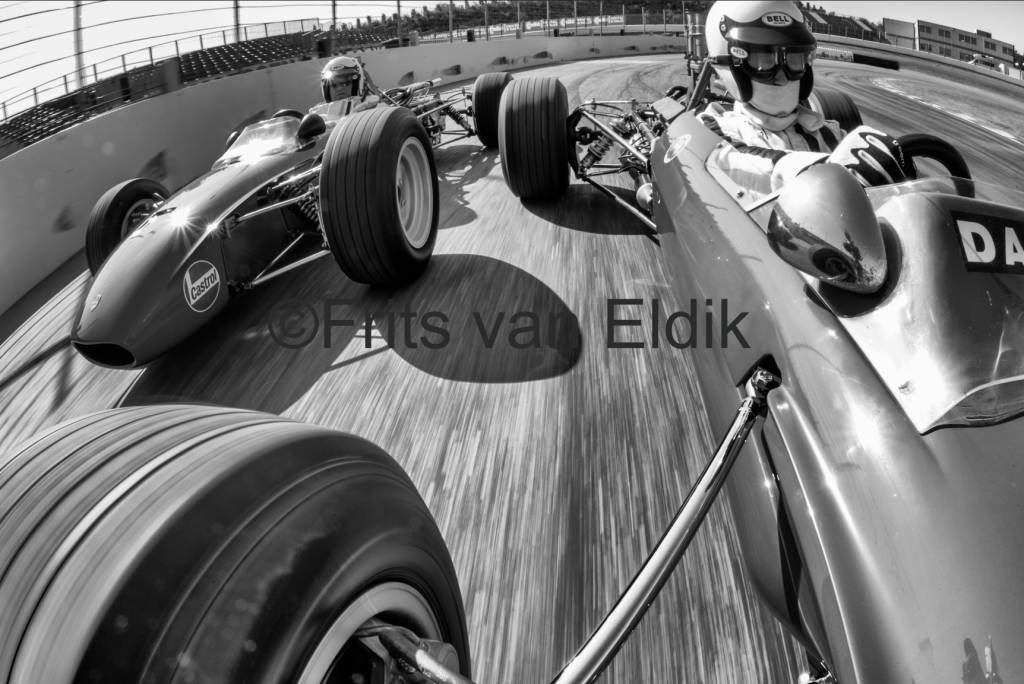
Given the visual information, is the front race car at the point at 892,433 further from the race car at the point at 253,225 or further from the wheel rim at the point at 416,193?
the wheel rim at the point at 416,193

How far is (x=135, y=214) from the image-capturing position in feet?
14.0

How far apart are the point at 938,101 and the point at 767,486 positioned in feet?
8.42

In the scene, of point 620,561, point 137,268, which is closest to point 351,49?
point 137,268

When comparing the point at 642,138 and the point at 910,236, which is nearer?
the point at 910,236

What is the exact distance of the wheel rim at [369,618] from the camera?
91 cm

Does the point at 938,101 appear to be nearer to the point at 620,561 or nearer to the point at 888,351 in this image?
the point at 888,351

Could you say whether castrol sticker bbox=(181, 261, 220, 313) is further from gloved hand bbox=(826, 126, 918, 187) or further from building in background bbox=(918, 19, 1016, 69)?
building in background bbox=(918, 19, 1016, 69)

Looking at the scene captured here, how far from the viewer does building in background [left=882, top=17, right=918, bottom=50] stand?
3301mm

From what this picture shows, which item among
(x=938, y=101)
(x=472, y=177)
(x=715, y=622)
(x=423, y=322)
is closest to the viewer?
(x=715, y=622)

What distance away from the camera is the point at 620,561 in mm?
1906

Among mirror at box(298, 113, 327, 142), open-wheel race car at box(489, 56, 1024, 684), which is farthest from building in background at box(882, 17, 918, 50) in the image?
mirror at box(298, 113, 327, 142)

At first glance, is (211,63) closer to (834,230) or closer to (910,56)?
(910,56)

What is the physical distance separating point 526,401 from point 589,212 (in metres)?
2.64

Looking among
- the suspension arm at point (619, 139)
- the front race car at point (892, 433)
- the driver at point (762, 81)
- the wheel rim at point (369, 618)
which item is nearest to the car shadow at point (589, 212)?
the suspension arm at point (619, 139)
